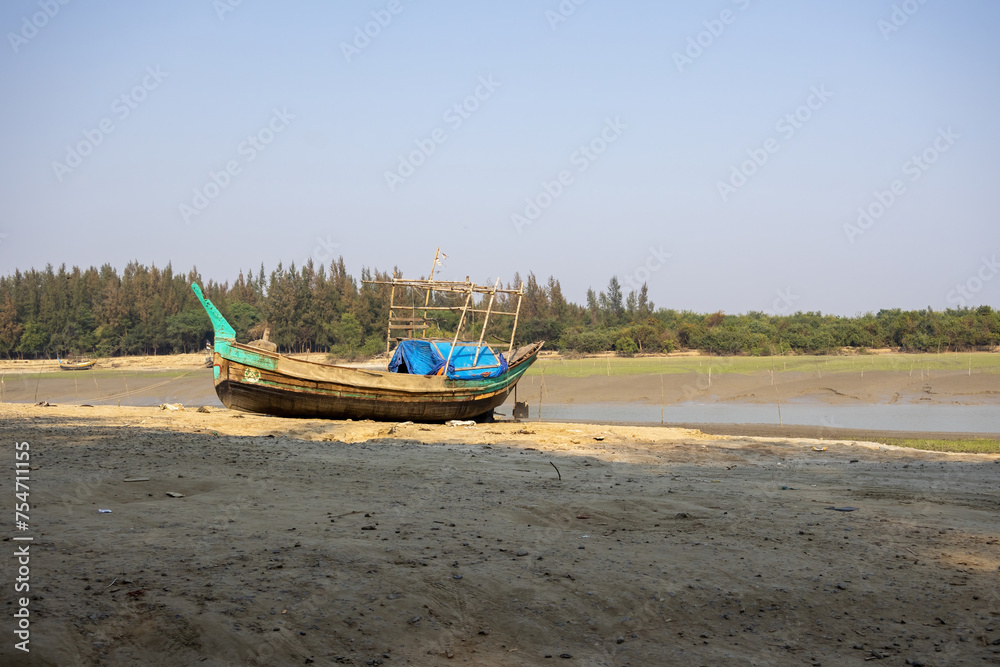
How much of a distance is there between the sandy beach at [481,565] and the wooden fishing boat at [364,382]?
789cm

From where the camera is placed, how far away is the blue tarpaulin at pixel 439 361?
2047cm

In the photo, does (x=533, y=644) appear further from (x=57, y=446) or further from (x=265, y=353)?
(x=265, y=353)

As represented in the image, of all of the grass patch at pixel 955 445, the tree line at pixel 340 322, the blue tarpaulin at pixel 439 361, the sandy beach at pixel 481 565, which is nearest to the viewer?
the sandy beach at pixel 481 565

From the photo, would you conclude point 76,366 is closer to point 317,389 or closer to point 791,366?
point 317,389

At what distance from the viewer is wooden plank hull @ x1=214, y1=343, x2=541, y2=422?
17438 millimetres

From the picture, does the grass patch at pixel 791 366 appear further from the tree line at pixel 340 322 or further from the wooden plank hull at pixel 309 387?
the wooden plank hull at pixel 309 387

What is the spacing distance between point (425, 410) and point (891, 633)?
51.4 feet

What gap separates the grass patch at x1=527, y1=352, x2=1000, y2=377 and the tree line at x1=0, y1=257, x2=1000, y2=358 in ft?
22.7

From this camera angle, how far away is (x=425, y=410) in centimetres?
1936

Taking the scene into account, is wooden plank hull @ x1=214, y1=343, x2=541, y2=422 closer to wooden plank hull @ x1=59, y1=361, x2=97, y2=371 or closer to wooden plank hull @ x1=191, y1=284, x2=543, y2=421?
wooden plank hull @ x1=191, y1=284, x2=543, y2=421

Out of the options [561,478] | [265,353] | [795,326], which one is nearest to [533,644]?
[561,478]

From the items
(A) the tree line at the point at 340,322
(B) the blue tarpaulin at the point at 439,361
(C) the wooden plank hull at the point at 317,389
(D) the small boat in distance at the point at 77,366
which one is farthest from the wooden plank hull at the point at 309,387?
(D) the small boat in distance at the point at 77,366

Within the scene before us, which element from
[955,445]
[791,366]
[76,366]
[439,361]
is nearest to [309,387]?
[439,361]

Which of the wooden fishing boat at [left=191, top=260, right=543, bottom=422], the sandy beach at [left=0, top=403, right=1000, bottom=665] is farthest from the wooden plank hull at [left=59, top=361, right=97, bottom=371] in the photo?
the sandy beach at [left=0, top=403, right=1000, bottom=665]
